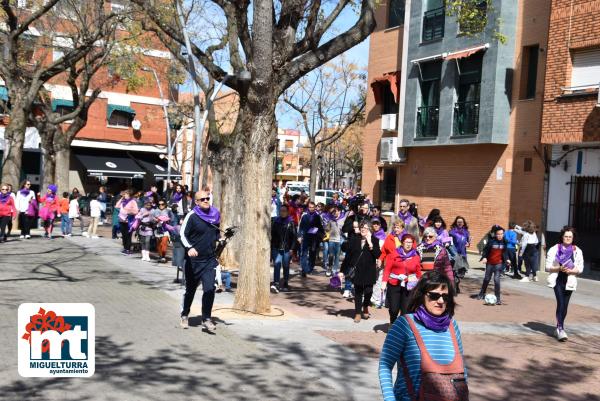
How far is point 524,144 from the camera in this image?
20.8 meters

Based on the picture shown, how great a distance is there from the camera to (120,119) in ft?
130

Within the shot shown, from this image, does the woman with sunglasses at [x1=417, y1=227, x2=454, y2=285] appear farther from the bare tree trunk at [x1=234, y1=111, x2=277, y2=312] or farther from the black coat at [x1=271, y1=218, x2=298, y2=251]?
the black coat at [x1=271, y1=218, x2=298, y2=251]

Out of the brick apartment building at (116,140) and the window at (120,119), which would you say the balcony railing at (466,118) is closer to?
the brick apartment building at (116,140)

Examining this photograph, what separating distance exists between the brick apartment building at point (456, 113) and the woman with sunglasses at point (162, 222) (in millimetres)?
10937

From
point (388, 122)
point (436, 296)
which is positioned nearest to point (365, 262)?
point (436, 296)

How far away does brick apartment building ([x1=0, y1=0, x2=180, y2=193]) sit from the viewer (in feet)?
119

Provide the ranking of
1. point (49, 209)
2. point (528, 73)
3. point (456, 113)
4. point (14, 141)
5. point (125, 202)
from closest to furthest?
point (125, 202), point (49, 209), point (14, 141), point (528, 73), point (456, 113)

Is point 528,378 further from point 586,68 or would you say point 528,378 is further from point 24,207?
point 24,207

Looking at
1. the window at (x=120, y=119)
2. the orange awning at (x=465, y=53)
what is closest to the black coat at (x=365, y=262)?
the orange awning at (x=465, y=53)

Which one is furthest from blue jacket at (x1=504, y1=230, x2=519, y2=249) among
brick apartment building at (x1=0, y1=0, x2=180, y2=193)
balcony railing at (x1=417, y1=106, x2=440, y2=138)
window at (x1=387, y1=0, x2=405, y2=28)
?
brick apartment building at (x1=0, y1=0, x2=180, y2=193)

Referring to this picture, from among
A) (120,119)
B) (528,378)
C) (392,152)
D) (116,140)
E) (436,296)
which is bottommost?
(528,378)

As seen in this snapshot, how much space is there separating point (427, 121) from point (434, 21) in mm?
3620

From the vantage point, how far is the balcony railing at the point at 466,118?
22.2 metres

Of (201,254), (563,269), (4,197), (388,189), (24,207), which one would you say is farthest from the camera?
(388,189)
